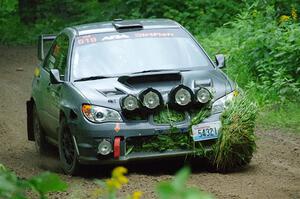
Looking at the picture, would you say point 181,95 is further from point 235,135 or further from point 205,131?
point 235,135

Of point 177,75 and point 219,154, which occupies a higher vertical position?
point 177,75

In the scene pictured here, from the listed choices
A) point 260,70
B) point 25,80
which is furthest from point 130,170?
point 25,80

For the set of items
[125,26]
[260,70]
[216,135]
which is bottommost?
[260,70]

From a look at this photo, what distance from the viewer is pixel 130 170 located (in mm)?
8945

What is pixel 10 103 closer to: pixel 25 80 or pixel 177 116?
pixel 25 80

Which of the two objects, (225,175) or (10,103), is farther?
(10,103)

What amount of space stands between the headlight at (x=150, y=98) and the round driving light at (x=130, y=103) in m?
0.07

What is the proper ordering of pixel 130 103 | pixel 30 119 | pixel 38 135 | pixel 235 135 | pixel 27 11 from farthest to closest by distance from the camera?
pixel 27 11 < pixel 30 119 < pixel 38 135 < pixel 235 135 < pixel 130 103

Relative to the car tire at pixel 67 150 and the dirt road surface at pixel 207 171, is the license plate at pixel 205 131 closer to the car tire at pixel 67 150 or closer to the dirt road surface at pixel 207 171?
the dirt road surface at pixel 207 171

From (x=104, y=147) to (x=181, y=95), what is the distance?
0.90 m

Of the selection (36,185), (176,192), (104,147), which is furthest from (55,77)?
(176,192)

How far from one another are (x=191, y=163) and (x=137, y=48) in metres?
1.44

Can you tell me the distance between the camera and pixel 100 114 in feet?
27.5

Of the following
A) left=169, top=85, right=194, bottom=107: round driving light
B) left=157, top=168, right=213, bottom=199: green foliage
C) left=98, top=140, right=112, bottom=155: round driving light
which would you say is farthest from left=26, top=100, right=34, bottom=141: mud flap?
left=157, top=168, right=213, bottom=199: green foliage
